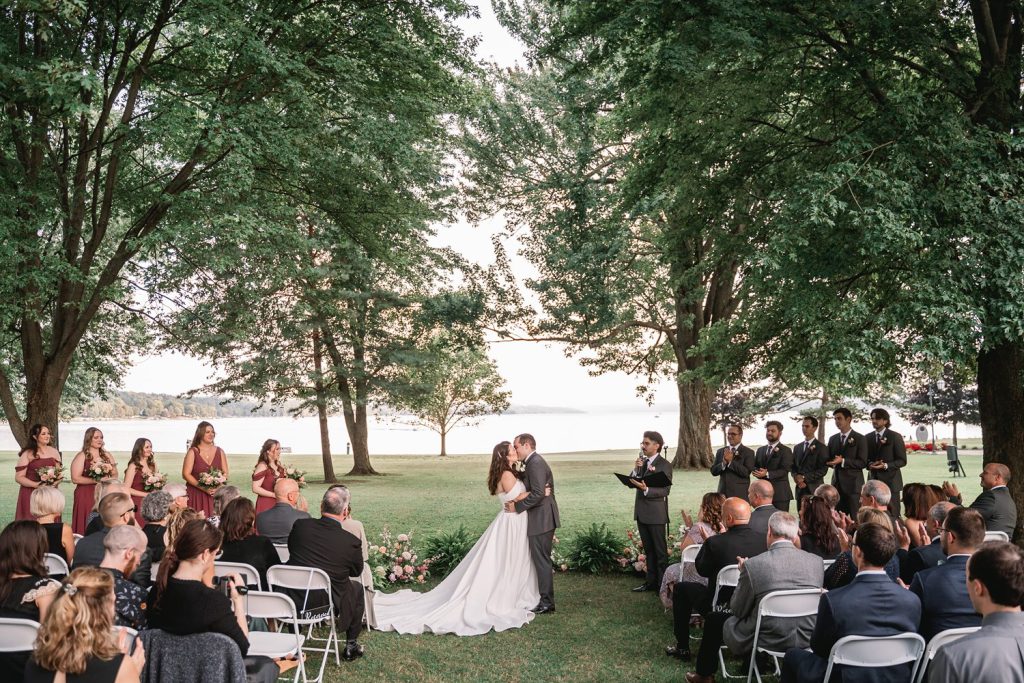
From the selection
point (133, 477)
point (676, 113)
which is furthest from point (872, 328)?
point (133, 477)

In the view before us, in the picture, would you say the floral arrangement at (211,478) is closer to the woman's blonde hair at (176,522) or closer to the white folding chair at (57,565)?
the white folding chair at (57,565)

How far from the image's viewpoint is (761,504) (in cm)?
680

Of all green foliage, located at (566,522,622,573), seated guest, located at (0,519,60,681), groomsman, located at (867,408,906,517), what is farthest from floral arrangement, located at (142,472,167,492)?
groomsman, located at (867,408,906,517)

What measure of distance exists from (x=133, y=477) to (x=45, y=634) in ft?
21.2

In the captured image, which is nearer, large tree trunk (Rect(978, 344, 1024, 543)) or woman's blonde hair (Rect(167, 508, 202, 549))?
woman's blonde hair (Rect(167, 508, 202, 549))

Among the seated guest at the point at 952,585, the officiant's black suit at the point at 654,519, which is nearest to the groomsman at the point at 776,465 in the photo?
the officiant's black suit at the point at 654,519

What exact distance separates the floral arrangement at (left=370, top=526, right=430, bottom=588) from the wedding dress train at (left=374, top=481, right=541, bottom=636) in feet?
2.04

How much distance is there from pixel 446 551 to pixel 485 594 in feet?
6.94

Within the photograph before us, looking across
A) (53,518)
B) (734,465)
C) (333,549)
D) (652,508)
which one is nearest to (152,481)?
(53,518)

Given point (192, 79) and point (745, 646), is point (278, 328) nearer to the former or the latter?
point (192, 79)

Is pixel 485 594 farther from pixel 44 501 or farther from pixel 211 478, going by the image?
pixel 44 501

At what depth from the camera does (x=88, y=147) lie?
12102 millimetres

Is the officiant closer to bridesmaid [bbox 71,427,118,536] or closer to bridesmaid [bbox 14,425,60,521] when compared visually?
bridesmaid [bbox 71,427,118,536]

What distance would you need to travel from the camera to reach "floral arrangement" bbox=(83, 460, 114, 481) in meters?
9.30
